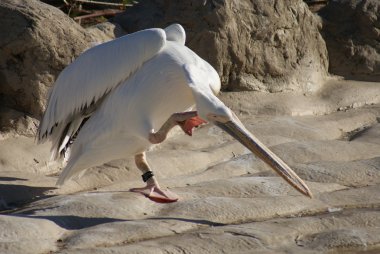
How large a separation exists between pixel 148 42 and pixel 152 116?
551mm

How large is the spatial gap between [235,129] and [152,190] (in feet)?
2.42

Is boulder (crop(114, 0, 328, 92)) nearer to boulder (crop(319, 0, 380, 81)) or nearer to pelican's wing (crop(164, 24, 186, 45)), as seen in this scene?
boulder (crop(319, 0, 380, 81))

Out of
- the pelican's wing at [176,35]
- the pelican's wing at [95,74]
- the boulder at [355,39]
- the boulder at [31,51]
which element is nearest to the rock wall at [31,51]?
the boulder at [31,51]

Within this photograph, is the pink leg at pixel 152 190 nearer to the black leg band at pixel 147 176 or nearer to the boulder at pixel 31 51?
the black leg band at pixel 147 176

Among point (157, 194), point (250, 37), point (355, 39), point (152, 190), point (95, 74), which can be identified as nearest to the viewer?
point (157, 194)

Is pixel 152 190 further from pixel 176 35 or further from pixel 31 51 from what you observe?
pixel 31 51

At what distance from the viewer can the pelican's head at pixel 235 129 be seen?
21.9 feet

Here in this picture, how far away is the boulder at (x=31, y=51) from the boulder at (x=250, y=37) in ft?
4.29

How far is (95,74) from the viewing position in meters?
7.52

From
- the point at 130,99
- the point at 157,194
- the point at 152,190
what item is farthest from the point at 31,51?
the point at 157,194

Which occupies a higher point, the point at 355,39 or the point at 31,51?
the point at 31,51

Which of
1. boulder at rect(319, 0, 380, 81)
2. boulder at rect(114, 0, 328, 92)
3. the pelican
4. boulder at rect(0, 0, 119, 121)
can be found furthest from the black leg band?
boulder at rect(319, 0, 380, 81)

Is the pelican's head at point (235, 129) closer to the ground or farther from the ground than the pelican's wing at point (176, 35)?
closer to the ground

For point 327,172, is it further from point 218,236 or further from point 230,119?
point 218,236
